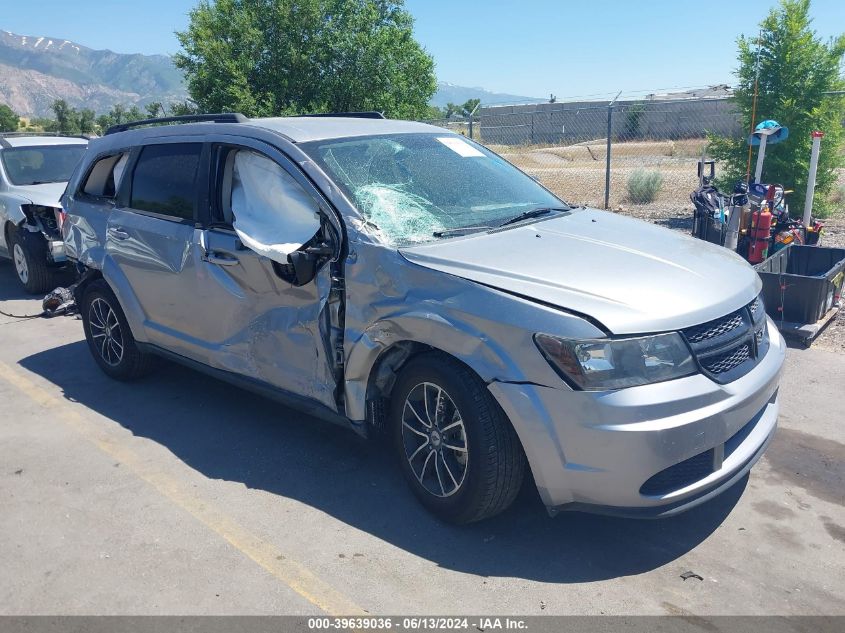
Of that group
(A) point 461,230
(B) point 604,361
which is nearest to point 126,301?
(A) point 461,230

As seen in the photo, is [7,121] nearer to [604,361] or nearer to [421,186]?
[421,186]

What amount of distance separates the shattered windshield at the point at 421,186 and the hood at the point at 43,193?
5.76 meters

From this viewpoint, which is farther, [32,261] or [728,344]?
[32,261]

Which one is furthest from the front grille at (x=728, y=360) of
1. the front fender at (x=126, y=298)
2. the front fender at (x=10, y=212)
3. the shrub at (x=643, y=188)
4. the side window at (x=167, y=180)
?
the shrub at (x=643, y=188)

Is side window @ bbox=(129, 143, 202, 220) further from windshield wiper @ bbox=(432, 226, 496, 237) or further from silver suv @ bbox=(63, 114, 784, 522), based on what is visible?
windshield wiper @ bbox=(432, 226, 496, 237)

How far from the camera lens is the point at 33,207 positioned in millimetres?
8688

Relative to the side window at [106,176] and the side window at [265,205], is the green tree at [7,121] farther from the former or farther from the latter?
the side window at [265,205]

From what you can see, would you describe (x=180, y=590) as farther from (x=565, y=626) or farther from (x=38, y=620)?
(x=565, y=626)

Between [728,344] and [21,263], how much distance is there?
28.2ft

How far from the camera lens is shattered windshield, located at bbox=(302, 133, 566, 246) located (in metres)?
3.86

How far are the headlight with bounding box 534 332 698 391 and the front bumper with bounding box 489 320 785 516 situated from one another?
42mm

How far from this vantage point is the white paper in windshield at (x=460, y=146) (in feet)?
15.4

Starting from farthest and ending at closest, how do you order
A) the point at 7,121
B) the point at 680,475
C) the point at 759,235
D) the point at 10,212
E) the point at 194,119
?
the point at 7,121 → the point at 10,212 → the point at 759,235 → the point at 194,119 → the point at 680,475

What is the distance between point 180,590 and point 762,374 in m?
2.81
